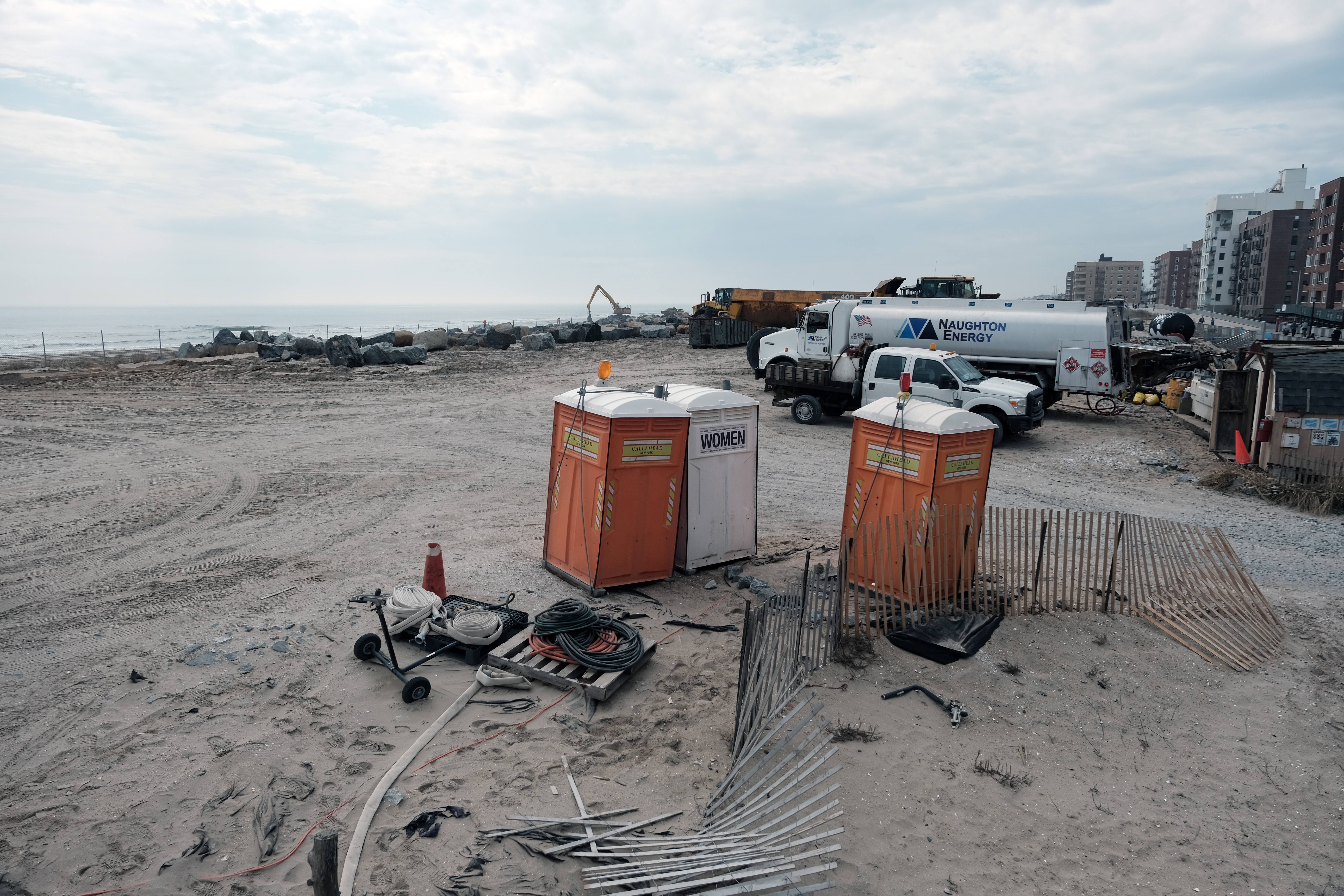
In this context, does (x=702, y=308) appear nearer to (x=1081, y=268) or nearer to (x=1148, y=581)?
(x=1148, y=581)

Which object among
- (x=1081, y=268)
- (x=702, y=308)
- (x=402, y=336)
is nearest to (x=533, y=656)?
(x=702, y=308)

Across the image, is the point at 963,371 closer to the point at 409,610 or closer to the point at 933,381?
the point at 933,381

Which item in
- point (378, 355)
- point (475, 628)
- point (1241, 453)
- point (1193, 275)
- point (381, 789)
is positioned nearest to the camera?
point (381, 789)

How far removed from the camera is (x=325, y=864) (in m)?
3.37

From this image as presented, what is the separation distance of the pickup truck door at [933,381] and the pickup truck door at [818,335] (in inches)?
164

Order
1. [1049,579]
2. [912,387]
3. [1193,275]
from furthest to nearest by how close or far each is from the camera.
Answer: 1. [1193,275]
2. [912,387]
3. [1049,579]

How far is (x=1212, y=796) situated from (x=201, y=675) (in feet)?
24.9

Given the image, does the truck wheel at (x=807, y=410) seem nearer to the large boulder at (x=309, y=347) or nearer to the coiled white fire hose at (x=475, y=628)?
the coiled white fire hose at (x=475, y=628)

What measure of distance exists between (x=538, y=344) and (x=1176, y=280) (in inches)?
6381

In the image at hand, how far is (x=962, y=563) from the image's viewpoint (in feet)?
25.4

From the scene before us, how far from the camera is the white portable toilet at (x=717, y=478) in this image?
8562 millimetres

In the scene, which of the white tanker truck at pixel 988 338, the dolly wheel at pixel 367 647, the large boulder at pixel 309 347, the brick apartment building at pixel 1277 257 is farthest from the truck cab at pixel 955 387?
the brick apartment building at pixel 1277 257

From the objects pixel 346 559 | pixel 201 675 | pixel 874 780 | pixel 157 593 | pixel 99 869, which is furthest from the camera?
pixel 346 559

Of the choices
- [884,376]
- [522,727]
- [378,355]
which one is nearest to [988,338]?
[884,376]
